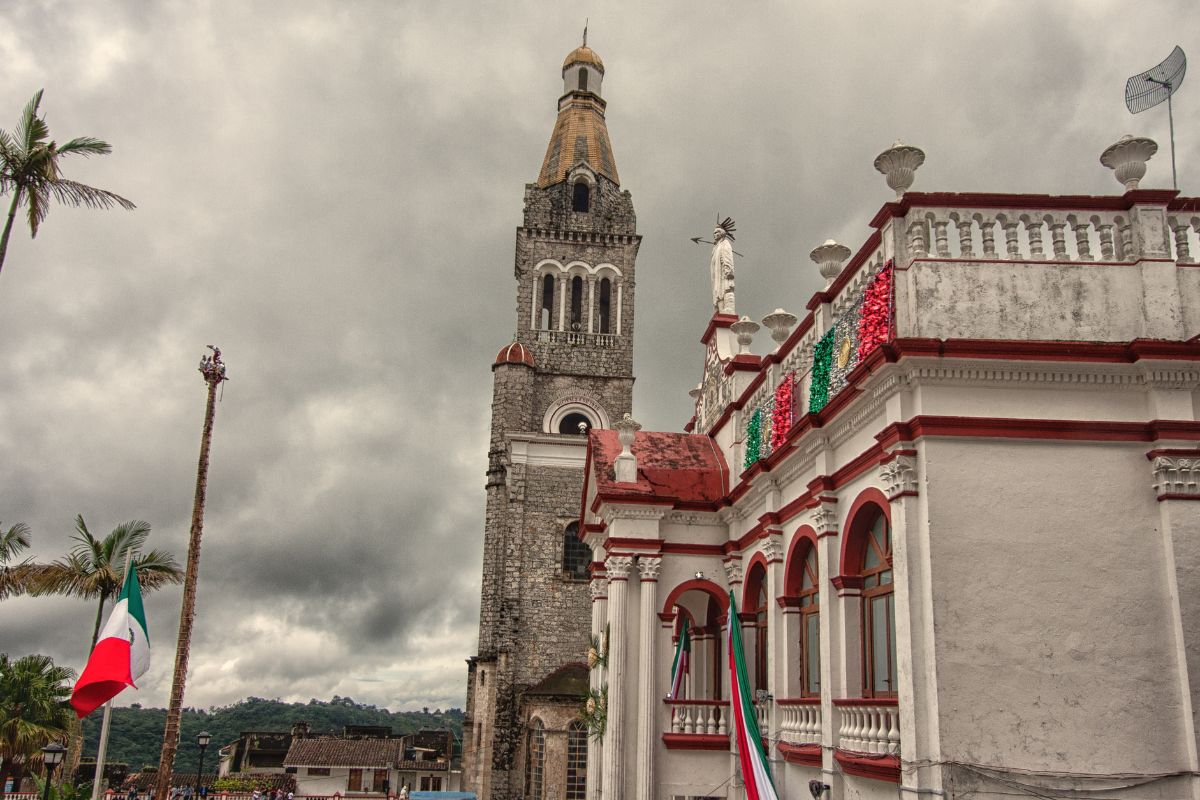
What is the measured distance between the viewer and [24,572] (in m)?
25.7

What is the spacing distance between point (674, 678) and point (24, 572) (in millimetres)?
18215

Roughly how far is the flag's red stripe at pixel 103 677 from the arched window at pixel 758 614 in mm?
9880

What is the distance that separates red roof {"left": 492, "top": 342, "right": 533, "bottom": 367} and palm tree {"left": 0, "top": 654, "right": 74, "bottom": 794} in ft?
67.8

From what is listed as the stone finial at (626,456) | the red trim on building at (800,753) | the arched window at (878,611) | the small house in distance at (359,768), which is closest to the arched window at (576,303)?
the stone finial at (626,456)

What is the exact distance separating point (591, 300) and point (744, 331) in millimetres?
25098

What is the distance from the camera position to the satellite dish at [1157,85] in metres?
11.6

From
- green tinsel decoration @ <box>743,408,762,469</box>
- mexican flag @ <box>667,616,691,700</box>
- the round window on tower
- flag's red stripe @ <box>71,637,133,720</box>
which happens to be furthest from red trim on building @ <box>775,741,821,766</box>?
the round window on tower

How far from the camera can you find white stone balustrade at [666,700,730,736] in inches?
664

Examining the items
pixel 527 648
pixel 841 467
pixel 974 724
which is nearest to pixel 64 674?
pixel 527 648

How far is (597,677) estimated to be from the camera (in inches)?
739

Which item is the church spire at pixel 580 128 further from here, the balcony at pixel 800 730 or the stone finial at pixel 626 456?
the balcony at pixel 800 730

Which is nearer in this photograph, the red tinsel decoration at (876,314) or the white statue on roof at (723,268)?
the red tinsel decoration at (876,314)

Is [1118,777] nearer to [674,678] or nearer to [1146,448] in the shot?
[1146,448]

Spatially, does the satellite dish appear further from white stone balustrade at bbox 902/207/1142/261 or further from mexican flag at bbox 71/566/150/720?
mexican flag at bbox 71/566/150/720
